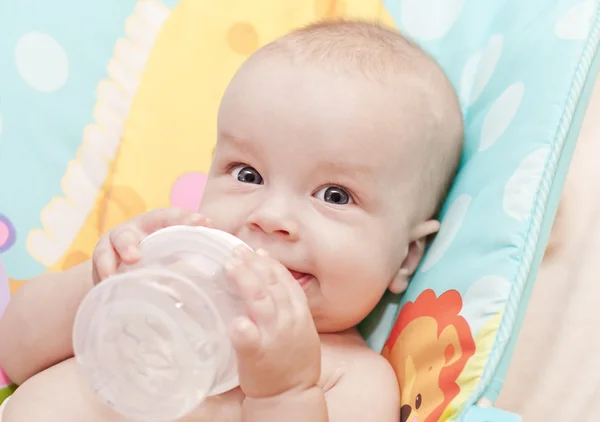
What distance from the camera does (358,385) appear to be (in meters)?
0.94

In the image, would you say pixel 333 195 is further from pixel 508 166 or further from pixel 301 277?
pixel 508 166

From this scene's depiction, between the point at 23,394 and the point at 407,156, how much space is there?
0.61 m

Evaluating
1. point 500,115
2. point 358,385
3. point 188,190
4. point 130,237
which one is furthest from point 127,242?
point 500,115

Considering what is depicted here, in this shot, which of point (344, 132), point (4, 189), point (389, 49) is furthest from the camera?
point (4, 189)

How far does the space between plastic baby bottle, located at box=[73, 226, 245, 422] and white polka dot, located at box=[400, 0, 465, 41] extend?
80 cm

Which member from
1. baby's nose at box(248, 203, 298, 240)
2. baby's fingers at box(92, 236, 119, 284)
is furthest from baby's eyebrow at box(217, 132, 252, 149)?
baby's fingers at box(92, 236, 119, 284)

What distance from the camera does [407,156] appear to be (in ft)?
3.20

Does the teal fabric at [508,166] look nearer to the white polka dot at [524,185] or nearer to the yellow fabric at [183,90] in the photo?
the white polka dot at [524,185]

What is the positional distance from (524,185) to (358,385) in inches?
13.7

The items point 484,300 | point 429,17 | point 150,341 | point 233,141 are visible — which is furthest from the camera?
point 429,17

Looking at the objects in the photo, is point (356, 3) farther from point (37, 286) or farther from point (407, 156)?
point (37, 286)

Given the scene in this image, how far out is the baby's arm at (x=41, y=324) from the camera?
100 cm

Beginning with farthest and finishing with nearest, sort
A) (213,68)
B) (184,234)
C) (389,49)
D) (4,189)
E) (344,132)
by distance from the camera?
(213,68) < (4,189) < (389,49) < (344,132) < (184,234)

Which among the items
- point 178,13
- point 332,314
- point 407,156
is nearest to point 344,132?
point 407,156
